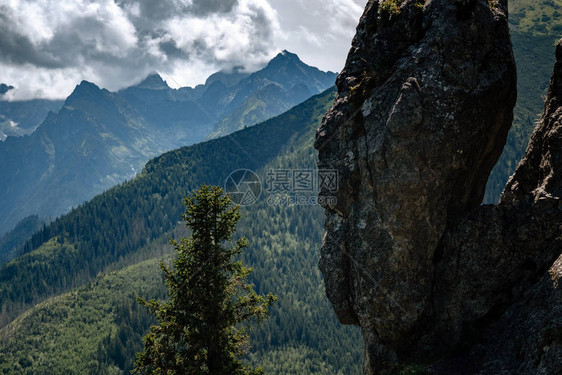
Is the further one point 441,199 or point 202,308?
point 202,308

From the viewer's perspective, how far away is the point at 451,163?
22312mm

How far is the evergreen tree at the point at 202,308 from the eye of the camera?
2333cm

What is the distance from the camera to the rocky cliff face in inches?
808

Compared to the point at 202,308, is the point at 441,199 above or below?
above

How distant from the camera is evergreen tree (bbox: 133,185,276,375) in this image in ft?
76.5

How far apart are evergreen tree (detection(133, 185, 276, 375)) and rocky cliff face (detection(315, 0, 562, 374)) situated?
7231mm

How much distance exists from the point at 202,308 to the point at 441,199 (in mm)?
14788

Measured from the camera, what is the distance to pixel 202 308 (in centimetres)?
2319

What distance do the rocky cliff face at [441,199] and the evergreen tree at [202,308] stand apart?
7231 mm

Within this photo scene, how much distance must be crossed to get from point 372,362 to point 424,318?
425cm

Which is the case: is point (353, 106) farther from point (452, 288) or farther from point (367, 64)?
point (452, 288)

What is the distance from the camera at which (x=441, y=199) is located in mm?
22562

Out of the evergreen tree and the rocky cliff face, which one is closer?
the rocky cliff face

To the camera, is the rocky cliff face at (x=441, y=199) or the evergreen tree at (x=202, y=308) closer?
the rocky cliff face at (x=441, y=199)
